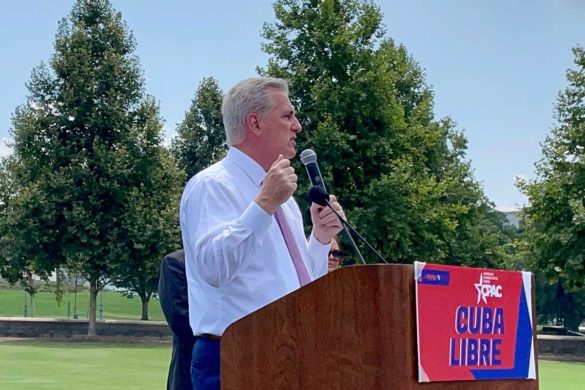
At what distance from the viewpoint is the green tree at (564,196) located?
30641 millimetres

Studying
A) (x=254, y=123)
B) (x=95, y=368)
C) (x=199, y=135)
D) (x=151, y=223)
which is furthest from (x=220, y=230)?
(x=199, y=135)

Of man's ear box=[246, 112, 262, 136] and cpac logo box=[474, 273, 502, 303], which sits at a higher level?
Result: man's ear box=[246, 112, 262, 136]

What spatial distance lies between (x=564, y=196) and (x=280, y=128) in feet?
96.5

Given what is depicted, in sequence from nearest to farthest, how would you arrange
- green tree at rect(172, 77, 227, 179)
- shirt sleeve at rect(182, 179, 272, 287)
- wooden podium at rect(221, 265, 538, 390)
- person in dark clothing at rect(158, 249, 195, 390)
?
wooden podium at rect(221, 265, 538, 390)
shirt sleeve at rect(182, 179, 272, 287)
person in dark clothing at rect(158, 249, 195, 390)
green tree at rect(172, 77, 227, 179)

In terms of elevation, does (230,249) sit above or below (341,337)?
above

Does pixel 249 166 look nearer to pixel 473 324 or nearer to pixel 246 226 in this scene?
pixel 246 226

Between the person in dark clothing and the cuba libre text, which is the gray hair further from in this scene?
the person in dark clothing

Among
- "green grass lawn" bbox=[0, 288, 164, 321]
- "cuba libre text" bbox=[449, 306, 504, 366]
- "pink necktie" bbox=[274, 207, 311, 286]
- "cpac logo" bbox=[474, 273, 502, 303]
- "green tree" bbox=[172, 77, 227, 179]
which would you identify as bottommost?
"green grass lawn" bbox=[0, 288, 164, 321]

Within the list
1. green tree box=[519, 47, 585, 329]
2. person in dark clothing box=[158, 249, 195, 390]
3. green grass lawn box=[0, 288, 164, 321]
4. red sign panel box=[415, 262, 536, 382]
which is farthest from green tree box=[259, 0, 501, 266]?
green grass lawn box=[0, 288, 164, 321]

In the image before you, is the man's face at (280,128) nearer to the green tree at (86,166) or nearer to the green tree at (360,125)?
the green tree at (360,125)

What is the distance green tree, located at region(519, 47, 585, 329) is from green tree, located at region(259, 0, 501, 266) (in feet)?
10.3

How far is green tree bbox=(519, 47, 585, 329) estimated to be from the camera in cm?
3064

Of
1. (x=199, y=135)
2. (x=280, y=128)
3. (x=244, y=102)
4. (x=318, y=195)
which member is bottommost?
(x=318, y=195)

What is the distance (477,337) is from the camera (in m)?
2.58
